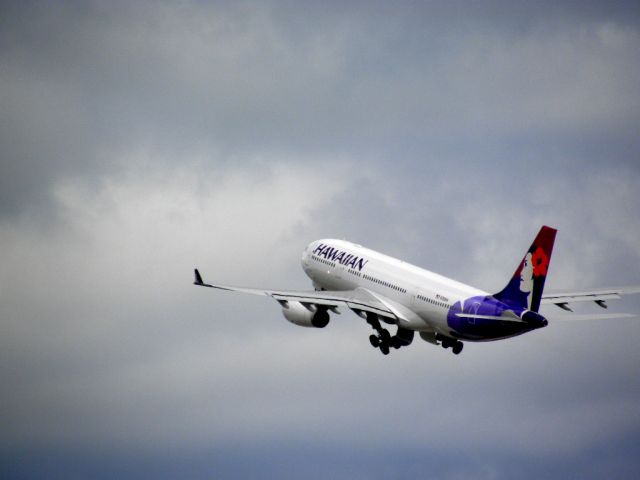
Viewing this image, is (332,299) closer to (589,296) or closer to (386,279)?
(386,279)

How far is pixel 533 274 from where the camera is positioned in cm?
13288

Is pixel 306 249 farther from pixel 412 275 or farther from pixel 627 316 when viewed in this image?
pixel 627 316

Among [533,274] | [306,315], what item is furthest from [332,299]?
[533,274]

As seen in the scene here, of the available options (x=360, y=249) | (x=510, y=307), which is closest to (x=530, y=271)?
(x=510, y=307)

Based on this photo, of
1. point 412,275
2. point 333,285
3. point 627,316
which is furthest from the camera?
point 333,285

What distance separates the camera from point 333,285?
15300 cm

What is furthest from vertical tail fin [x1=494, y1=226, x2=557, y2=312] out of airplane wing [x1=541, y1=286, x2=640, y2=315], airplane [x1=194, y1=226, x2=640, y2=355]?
airplane wing [x1=541, y1=286, x2=640, y2=315]

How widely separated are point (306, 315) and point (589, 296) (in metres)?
20.2

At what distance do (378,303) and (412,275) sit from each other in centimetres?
331

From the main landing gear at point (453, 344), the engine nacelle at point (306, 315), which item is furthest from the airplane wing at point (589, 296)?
the engine nacelle at point (306, 315)

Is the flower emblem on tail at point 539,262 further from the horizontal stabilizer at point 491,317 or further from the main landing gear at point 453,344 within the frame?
the main landing gear at point 453,344

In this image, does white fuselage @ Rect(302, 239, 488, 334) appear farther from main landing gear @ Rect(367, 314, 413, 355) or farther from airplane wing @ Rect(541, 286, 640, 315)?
airplane wing @ Rect(541, 286, 640, 315)

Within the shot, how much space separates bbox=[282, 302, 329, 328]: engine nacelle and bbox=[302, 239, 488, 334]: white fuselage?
10.8 ft

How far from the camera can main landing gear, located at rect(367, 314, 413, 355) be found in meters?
146
